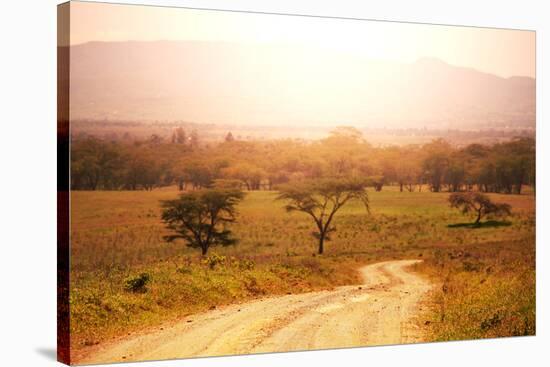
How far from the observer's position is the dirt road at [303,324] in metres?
13.3

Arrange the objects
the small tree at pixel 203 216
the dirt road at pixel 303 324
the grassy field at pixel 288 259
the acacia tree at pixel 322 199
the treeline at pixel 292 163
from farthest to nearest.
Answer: the acacia tree at pixel 322 199 < the small tree at pixel 203 216 < the treeline at pixel 292 163 < the dirt road at pixel 303 324 < the grassy field at pixel 288 259

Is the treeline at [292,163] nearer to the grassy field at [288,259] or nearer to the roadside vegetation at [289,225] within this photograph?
the roadside vegetation at [289,225]

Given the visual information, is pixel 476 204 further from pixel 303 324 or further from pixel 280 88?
pixel 280 88

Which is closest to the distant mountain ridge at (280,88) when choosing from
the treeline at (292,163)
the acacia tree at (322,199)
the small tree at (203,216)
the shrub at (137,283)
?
the treeline at (292,163)

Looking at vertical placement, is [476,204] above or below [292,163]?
below

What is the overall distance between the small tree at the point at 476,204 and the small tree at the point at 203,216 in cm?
315

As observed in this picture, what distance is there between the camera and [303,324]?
14281 mm

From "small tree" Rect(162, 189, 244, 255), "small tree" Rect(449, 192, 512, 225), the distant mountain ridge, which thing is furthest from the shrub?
"small tree" Rect(449, 192, 512, 225)

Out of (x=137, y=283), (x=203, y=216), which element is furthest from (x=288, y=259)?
(x=137, y=283)

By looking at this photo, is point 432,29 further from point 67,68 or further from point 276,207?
point 67,68

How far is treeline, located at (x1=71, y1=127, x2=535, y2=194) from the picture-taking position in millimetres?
13492

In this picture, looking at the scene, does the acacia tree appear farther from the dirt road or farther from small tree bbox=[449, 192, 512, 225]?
small tree bbox=[449, 192, 512, 225]

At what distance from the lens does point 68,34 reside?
12992mm

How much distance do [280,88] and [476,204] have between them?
328 centimetres
